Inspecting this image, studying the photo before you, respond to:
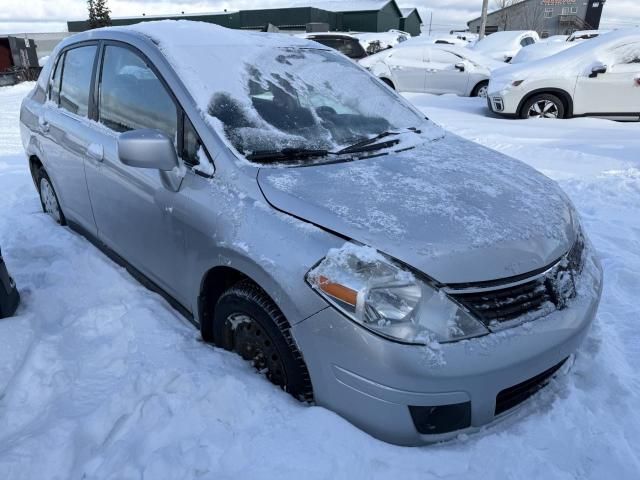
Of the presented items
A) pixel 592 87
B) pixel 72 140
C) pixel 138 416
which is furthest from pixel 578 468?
pixel 592 87

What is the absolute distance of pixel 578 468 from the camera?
6.07 ft

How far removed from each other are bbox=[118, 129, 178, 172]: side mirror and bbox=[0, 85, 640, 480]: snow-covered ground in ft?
3.04

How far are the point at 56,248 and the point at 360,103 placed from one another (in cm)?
251

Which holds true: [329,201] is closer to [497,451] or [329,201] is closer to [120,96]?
[497,451]

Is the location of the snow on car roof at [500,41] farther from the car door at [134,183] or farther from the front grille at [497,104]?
the car door at [134,183]

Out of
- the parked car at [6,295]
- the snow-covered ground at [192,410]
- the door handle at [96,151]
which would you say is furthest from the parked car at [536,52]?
the parked car at [6,295]

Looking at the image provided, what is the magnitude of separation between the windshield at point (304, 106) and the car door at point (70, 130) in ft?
4.16

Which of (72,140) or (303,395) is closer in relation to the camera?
(303,395)

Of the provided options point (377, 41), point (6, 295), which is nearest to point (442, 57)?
point (6, 295)

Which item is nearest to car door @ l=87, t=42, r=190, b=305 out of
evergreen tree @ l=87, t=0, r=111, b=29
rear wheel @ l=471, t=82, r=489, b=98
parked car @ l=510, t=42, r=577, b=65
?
rear wheel @ l=471, t=82, r=489, b=98

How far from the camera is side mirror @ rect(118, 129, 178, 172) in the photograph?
224cm

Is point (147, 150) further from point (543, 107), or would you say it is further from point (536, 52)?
point (536, 52)

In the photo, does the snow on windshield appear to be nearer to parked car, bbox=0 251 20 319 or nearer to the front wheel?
parked car, bbox=0 251 20 319

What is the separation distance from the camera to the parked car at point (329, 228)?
5.76 feet
